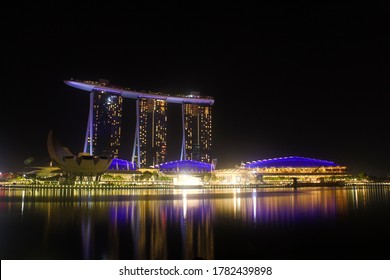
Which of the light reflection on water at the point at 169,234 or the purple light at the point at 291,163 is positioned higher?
the purple light at the point at 291,163

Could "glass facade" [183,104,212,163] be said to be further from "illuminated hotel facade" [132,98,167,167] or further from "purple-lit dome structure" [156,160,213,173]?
"purple-lit dome structure" [156,160,213,173]

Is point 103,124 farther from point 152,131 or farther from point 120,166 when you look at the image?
point 152,131

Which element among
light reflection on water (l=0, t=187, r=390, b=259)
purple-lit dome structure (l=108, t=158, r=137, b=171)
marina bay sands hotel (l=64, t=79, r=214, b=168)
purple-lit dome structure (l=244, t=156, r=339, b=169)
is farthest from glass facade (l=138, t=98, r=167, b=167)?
light reflection on water (l=0, t=187, r=390, b=259)

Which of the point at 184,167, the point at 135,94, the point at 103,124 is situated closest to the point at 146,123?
the point at 135,94

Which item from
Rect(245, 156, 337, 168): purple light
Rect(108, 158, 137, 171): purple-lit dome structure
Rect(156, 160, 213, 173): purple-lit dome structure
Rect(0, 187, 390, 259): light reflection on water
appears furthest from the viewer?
Rect(245, 156, 337, 168): purple light

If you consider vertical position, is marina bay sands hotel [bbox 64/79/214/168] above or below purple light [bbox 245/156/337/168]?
above

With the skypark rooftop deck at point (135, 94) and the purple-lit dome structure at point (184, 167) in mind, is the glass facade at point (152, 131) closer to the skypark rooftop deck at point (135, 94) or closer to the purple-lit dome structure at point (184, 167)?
the skypark rooftop deck at point (135, 94)

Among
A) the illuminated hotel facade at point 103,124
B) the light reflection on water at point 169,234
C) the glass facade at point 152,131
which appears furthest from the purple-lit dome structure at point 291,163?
the light reflection on water at point 169,234
